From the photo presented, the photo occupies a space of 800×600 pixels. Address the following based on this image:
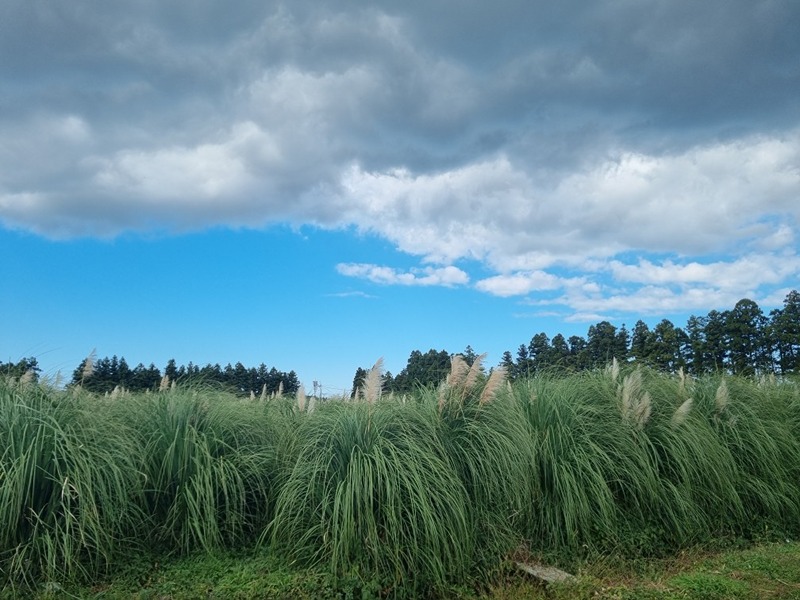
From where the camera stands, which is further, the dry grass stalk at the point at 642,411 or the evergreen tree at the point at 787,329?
the evergreen tree at the point at 787,329

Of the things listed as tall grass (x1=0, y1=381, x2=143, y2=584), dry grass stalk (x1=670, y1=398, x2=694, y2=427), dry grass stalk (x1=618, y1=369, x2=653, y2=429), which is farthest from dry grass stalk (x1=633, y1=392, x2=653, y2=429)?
tall grass (x1=0, y1=381, x2=143, y2=584)

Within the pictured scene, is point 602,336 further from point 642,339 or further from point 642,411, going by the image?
point 642,411

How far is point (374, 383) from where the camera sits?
5227mm

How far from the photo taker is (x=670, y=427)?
6770 mm

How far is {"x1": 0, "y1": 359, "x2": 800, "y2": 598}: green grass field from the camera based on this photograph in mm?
4531

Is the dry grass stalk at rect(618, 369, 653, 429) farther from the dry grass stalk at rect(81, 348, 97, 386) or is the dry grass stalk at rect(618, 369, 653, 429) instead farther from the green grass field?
the dry grass stalk at rect(81, 348, 97, 386)

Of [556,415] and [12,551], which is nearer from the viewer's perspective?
[12,551]

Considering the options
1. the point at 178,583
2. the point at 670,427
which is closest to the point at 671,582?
the point at 670,427

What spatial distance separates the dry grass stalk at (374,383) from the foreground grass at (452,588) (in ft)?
4.70

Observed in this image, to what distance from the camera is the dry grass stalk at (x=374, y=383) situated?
518 centimetres

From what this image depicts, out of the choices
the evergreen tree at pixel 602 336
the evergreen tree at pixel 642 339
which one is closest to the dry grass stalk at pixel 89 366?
the evergreen tree at pixel 602 336

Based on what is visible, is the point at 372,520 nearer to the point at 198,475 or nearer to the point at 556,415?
the point at 198,475

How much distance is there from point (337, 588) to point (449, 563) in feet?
2.98

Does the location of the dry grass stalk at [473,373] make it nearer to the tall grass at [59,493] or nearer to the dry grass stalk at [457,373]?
the dry grass stalk at [457,373]
